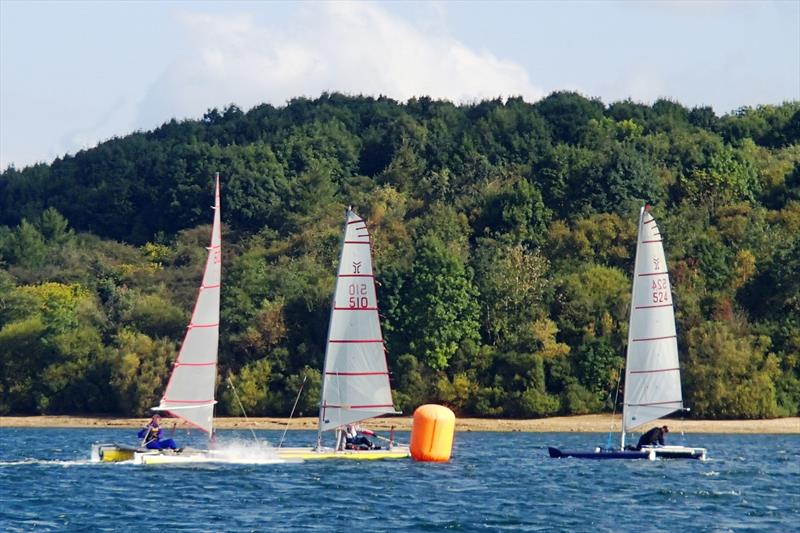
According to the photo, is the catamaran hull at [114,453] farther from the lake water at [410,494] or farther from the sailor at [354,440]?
the sailor at [354,440]

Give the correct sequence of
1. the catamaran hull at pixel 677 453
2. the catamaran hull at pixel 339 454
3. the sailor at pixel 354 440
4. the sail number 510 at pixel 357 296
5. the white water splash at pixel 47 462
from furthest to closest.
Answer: the catamaran hull at pixel 677 453 < the sailor at pixel 354 440 < the sail number 510 at pixel 357 296 < the catamaran hull at pixel 339 454 < the white water splash at pixel 47 462

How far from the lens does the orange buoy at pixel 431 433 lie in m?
63.6

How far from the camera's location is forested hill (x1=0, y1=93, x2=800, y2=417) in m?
103

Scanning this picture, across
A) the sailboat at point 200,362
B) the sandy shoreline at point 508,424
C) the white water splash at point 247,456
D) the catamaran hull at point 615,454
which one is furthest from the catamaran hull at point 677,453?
the sandy shoreline at point 508,424

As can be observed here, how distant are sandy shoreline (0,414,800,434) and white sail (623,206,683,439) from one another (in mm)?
25111

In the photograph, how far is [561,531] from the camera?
147 ft

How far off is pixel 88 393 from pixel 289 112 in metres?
81.9

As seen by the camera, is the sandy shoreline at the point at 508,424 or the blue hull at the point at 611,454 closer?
the blue hull at the point at 611,454

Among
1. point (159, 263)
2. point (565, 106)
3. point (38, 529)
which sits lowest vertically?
point (38, 529)

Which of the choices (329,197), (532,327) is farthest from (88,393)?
(329,197)

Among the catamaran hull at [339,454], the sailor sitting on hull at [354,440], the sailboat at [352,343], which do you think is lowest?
the catamaran hull at [339,454]

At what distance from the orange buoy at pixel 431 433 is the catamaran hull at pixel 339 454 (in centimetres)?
104

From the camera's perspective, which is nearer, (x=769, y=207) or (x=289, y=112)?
(x=769, y=207)

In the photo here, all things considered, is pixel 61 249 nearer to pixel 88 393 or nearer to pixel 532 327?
pixel 88 393
